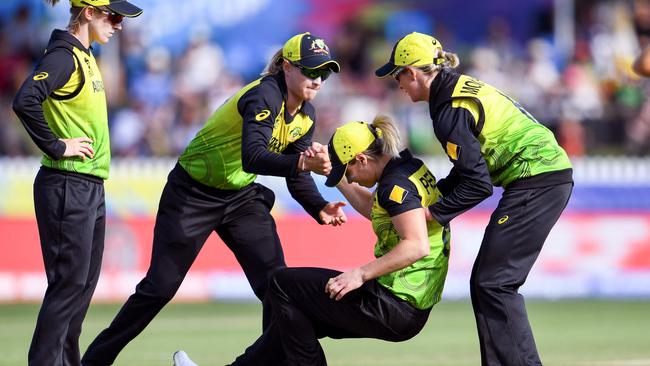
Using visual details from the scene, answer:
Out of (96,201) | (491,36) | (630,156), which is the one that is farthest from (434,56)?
(491,36)

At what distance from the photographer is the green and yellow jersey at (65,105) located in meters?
7.43

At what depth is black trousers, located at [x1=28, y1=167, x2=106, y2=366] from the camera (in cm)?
756

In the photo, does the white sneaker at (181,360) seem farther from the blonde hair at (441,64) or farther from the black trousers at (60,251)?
the blonde hair at (441,64)

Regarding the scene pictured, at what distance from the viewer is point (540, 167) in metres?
7.87

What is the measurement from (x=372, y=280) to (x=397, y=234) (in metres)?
0.33

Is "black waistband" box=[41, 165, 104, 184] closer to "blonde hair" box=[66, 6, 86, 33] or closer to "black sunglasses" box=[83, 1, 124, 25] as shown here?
"blonde hair" box=[66, 6, 86, 33]

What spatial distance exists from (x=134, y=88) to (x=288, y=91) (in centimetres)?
1206

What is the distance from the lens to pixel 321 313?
748cm

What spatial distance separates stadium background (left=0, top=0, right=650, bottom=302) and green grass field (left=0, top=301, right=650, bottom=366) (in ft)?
1.97

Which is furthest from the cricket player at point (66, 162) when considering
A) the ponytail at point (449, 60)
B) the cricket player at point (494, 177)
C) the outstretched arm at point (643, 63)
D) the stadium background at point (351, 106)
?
the stadium background at point (351, 106)

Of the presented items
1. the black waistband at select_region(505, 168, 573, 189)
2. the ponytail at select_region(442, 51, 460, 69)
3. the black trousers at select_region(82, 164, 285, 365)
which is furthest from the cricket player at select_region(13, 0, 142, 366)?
the black waistband at select_region(505, 168, 573, 189)

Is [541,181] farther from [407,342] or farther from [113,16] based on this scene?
[407,342]

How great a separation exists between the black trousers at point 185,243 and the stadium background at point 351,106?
7551 millimetres

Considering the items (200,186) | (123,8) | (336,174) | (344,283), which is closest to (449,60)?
(336,174)
